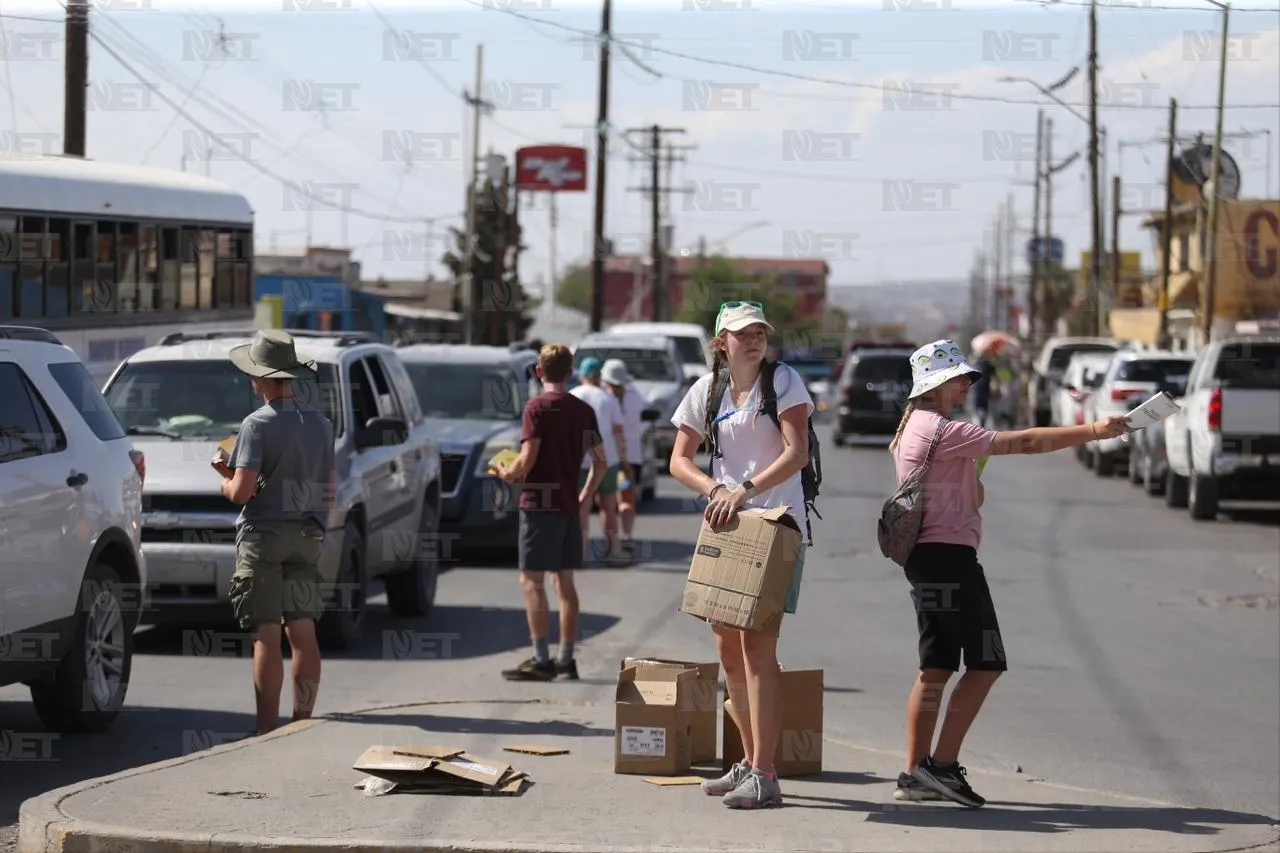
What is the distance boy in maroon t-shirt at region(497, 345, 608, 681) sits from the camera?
11.4 meters

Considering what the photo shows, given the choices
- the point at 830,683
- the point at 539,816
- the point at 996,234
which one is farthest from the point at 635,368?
the point at 996,234

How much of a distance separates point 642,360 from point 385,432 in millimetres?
15737

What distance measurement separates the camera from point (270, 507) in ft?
29.7

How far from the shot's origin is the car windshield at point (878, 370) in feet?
127

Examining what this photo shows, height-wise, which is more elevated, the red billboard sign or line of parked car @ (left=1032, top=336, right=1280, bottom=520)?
the red billboard sign

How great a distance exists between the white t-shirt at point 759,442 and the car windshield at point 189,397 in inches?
231

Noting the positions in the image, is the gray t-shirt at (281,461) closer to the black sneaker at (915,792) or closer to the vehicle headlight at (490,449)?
the black sneaker at (915,792)

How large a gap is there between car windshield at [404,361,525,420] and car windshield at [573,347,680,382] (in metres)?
8.47

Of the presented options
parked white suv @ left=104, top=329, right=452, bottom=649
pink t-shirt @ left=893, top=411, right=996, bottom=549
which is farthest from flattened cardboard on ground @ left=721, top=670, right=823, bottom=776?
parked white suv @ left=104, top=329, right=452, bottom=649

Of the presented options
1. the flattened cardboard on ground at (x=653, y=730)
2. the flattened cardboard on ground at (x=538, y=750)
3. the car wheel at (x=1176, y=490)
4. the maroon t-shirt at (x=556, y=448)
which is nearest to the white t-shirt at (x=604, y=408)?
the maroon t-shirt at (x=556, y=448)

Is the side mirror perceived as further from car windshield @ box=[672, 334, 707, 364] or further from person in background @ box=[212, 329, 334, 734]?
car windshield @ box=[672, 334, 707, 364]

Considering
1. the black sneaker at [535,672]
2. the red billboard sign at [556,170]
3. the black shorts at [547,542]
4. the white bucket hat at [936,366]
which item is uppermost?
the red billboard sign at [556,170]

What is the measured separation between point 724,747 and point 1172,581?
1028 cm

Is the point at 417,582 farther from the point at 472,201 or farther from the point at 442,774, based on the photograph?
the point at 472,201
